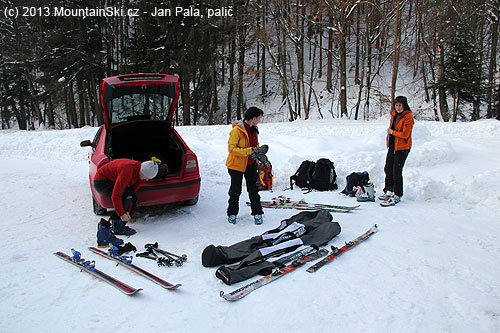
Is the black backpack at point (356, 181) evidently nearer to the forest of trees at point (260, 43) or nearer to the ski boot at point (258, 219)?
the ski boot at point (258, 219)

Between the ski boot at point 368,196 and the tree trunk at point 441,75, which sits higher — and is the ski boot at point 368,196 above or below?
below

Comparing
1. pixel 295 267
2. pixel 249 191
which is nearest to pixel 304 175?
pixel 249 191

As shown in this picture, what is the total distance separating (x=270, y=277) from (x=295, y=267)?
324 mm

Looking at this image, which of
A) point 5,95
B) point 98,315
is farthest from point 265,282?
point 5,95

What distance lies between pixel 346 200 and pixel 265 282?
3302 millimetres

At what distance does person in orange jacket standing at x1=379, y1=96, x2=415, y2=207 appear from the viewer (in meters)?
5.38

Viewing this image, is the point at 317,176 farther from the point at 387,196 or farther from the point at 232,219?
the point at 232,219

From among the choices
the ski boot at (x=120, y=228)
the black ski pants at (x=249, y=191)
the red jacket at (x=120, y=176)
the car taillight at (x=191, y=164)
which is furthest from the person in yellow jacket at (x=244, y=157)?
the ski boot at (x=120, y=228)

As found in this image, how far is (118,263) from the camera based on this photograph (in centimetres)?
346

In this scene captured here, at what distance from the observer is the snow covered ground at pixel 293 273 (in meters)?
2.50

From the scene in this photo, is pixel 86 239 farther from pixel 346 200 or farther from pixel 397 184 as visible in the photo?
pixel 397 184

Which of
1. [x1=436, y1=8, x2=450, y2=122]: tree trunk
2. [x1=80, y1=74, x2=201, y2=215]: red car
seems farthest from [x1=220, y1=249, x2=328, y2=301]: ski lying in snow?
[x1=436, y1=8, x2=450, y2=122]: tree trunk

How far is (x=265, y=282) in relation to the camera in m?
3.03

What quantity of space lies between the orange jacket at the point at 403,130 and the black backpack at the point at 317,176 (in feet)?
4.89
